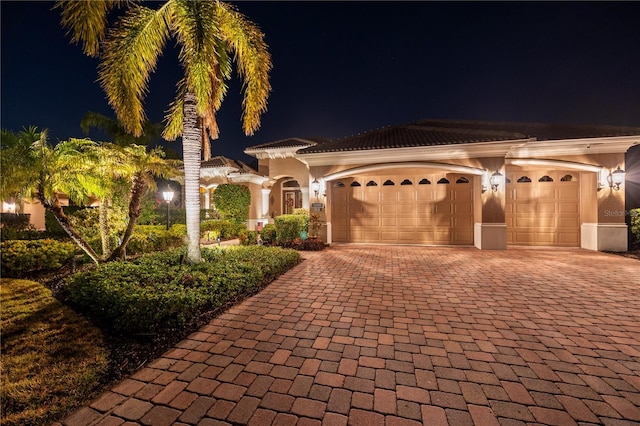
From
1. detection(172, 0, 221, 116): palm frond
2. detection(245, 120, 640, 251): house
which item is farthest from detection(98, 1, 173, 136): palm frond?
detection(245, 120, 640, 251): house

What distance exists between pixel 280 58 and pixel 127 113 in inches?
874

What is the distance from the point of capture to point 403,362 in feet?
9.45

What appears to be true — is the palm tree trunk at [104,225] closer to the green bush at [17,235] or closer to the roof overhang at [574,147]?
the green bush at [17,235]

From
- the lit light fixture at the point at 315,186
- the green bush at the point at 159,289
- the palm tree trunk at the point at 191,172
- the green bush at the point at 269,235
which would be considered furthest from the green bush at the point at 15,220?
the lit light fixture at the point at 315,186

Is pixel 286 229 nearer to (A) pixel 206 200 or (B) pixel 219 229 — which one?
(B) pixel 219 229

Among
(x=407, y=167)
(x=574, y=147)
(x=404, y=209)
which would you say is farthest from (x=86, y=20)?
(x=574, y=147)

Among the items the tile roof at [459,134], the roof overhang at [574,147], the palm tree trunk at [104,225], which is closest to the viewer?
the palm tree trunk at [104,225]

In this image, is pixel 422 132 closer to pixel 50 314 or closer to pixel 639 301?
pixel 639 301

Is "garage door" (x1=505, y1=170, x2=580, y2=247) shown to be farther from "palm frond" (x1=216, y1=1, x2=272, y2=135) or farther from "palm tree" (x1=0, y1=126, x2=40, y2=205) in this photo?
"palm tree" (x1=0, y1=126, x2=40, y2=205)

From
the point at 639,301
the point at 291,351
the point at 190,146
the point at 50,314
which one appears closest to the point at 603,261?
the point at 639,301

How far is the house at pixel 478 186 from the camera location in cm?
998

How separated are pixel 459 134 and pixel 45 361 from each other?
13.3m

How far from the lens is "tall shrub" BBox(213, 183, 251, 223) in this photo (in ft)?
51.7

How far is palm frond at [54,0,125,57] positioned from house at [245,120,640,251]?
24.9ft
